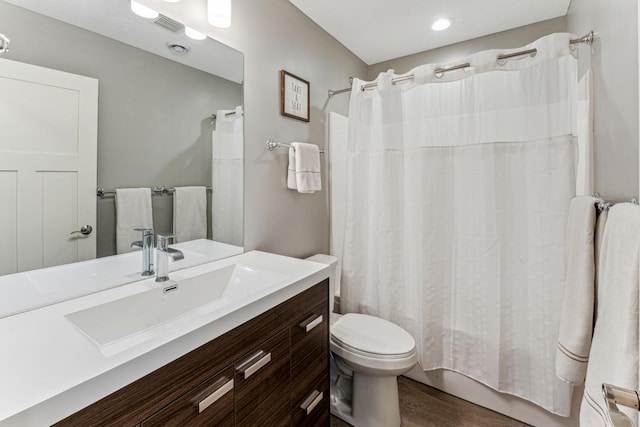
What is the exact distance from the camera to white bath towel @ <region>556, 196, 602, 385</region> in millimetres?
982

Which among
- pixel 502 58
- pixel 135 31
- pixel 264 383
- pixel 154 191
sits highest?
pixel 502 58

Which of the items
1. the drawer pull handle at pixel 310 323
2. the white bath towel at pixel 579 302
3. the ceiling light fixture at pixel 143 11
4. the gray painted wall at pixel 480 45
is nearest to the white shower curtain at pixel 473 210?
the white bath towel at pixel 579 302

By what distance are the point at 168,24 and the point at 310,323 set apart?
1394 millimetres

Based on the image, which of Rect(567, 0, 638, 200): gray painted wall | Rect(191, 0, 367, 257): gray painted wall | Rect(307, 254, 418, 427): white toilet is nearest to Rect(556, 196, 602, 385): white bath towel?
Rect(567, 0, 638, 200): gray painted wall

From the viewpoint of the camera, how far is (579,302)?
101 centimetres

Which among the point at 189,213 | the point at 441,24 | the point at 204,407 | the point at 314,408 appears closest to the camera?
the point at 204,407

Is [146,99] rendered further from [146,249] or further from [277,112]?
[277,112]

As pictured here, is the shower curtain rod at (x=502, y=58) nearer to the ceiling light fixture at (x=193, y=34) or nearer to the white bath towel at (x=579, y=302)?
the white bath towel at (x=579, y=302)

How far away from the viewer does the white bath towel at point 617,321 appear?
62 cm

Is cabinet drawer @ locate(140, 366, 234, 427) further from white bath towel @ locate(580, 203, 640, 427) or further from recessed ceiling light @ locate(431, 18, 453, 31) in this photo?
recessed ceiling light @ locate(431, 18, 453, 31)

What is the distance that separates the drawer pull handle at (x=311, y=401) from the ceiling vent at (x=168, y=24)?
65.2 inches

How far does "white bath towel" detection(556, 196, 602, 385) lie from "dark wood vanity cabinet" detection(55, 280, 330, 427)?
905 mm

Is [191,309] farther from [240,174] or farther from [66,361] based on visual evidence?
[240,174]

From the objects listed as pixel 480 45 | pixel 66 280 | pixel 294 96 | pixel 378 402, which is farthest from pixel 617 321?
pixel 480 45
